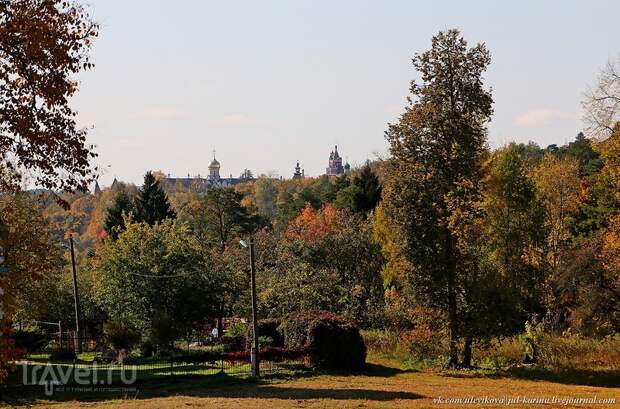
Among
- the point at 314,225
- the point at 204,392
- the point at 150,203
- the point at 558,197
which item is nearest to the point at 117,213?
the point at 150,203

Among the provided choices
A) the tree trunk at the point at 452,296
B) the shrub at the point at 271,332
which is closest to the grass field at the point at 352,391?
the tree trunk at the point at 452,296

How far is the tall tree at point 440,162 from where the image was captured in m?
35.2

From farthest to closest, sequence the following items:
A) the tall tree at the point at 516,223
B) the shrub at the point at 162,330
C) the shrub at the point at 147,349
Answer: the tall tree at the point at 516,223, the shrub at the point at 147,349, the shrub at the point at 162,330

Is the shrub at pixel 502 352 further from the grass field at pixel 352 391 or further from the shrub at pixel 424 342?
the grass field at pixel 352 391

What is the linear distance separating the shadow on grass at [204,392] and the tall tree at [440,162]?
10.1m

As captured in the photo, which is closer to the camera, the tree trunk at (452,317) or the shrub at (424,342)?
the tree trunk at (452,317)

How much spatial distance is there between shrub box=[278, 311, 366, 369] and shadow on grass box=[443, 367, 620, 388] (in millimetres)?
4430

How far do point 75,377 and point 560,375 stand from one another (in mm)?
21451

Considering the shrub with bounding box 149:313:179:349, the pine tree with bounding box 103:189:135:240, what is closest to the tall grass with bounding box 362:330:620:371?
the shrub with bounding box 149:313:179:349

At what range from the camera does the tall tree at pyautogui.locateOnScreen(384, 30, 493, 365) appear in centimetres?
3519

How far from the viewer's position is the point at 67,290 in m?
52.4

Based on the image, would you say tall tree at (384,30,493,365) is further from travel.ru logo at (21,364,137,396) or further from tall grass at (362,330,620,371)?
travel.ru logo at (21,364,137,396)

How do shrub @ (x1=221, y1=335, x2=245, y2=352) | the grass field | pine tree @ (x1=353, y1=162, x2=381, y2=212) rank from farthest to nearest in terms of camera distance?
1. pine tree @ (x1=353, y1=162, x2=381, y2=212)
2. shrub @ (x1=221, y1=335, x2=245, y2=352)
3. the grass field

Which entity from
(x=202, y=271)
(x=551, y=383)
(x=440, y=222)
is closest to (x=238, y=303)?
(x=202, y=271)
